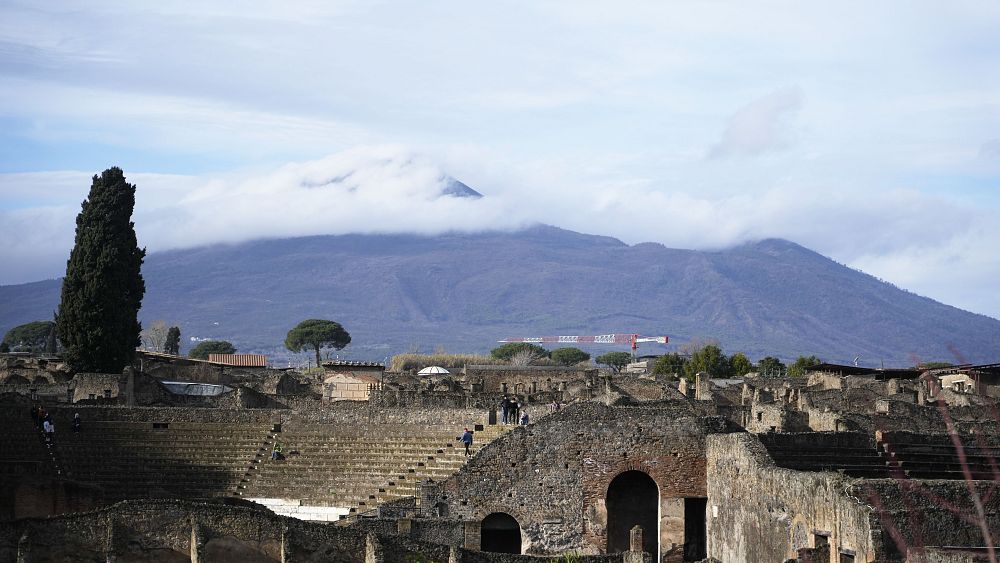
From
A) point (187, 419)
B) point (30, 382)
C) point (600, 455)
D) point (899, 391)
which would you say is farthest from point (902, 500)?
point (30, 382)

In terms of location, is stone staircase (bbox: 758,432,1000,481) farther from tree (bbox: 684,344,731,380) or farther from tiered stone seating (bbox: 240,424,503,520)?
tree (bbox: 684,344,731,380)

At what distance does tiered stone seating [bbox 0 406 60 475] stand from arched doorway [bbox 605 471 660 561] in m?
15.6

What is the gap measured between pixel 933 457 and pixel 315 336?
459 feet

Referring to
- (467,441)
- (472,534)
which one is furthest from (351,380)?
(472,534)

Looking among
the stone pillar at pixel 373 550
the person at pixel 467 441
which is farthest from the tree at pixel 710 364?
the stone pillar at pixel 373 550

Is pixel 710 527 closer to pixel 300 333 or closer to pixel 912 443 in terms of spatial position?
pixel 912 443

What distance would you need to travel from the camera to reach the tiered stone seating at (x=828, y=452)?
3634 cm

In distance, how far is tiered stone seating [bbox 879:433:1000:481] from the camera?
116 ft

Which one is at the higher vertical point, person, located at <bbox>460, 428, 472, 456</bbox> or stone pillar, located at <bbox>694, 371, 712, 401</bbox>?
stone pillar, located at <bbox>694, 371, 712, 401</bbox>

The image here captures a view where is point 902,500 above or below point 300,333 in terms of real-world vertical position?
below

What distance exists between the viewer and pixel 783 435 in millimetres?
38656

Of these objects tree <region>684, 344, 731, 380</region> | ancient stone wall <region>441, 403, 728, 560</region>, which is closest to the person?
ancient stone wall <region>441, 403, 728, 560</region>

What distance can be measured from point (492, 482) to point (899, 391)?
25.4 m

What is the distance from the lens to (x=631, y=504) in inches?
1657
